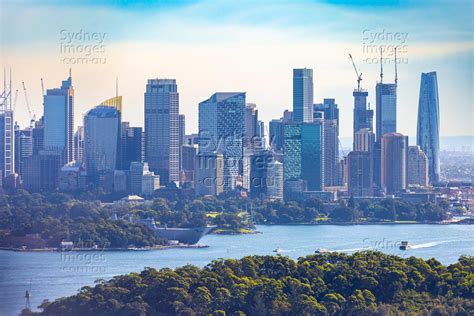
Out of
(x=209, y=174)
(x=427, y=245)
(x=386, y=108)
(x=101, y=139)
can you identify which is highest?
(x=386, y=108)

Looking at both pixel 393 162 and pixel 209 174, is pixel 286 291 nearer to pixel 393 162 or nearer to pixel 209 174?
pixel 209 174

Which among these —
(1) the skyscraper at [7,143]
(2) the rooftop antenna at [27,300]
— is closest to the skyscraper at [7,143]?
(1) the skyscraper at [7,143]

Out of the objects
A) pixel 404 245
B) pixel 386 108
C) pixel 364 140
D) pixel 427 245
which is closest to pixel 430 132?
pixel 386 108

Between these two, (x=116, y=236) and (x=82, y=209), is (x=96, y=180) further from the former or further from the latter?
(x=116, y=236)

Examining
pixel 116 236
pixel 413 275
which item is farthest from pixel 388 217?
pixel 413 275

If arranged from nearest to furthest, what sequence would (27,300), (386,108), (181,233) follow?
(27,300), (181,233), (386,108)

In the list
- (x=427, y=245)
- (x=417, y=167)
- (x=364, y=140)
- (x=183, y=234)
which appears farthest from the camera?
(x=364, y=140)
